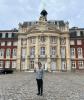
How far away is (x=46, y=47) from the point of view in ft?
211

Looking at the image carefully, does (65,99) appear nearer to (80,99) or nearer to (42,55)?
(80,99)

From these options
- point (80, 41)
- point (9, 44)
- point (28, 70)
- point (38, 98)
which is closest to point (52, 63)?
point (28, 70)

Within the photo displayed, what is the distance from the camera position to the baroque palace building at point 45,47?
2522 inches

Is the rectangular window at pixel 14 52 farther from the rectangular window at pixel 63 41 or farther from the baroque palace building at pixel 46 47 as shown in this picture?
the rectangular window at pixel 63 41

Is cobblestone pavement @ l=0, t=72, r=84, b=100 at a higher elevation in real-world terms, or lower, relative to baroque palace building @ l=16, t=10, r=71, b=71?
lower

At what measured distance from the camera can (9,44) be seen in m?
70.2

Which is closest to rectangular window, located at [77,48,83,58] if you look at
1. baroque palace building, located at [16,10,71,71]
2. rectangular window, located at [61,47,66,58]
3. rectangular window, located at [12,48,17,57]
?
baroque palace building, located at [16,10,71,71]

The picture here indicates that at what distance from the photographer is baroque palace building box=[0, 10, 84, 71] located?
6406cm

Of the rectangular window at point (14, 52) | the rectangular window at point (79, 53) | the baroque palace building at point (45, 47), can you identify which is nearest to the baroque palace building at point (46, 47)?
the baroque palace building at point (45, 47)

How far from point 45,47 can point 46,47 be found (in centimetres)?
35

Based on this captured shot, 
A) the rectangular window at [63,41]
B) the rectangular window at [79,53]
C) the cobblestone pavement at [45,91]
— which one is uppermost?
the rectangular window at [63,41]

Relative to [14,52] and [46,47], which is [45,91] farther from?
[14,52]

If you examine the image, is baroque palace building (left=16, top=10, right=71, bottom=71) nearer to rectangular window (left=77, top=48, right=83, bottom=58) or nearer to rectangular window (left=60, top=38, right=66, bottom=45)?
rectangular window (left=60, top=38, right=66, bottom=45)

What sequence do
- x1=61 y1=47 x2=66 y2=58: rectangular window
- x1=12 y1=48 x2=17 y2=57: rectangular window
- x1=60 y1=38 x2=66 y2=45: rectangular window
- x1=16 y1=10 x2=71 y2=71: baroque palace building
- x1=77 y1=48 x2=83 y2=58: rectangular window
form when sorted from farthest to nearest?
x1=12 y1=48 x2=17 y2=57: rectangular window → x1=77 y1=48 x2=83 y2=58: rectangular window → x1=60 y1=38 x2=66 y2=45: rectangular window → x1=61 y1=47 x2=66 y2=58: rectangular window → x1=16 y1=10 x2=71 y2=71: baroque palace building
